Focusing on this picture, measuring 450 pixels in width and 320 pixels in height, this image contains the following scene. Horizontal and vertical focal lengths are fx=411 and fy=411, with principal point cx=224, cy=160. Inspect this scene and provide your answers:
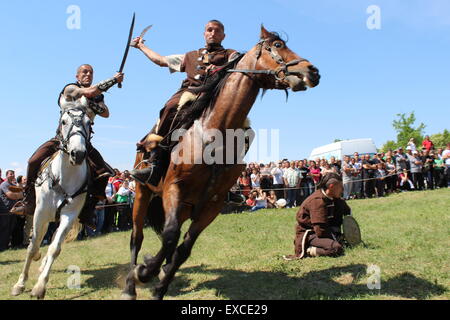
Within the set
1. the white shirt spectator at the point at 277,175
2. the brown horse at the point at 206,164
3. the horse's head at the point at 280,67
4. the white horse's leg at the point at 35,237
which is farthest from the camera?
the white shirt spectator at the point at 277,175

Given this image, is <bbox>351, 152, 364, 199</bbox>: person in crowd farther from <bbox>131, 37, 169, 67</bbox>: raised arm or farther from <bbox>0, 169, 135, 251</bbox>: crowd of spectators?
<bbox>131, 37, 169, 67</bbox>: raised arm

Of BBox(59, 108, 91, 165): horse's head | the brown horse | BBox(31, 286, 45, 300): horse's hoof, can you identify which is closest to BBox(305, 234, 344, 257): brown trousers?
the brown horse

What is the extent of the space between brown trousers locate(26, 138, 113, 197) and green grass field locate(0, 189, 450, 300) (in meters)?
1.63

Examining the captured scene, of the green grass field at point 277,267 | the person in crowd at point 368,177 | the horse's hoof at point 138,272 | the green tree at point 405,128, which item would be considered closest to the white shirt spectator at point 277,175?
the person in crowd at point 368,177

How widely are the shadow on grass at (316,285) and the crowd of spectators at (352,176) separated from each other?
1149cm

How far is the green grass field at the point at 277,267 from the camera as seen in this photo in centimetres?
556

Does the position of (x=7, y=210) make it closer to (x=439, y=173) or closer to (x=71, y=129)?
(x=71, y=129)

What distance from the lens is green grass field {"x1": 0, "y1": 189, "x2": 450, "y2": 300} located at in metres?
5.56

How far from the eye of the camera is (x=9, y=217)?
43.1ft

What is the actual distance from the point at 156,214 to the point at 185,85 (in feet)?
8.07

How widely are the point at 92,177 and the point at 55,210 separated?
1.06 meters

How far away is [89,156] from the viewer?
766 cm

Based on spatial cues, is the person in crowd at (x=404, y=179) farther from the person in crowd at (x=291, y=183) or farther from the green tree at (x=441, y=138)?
the green tree at (x=441, y=138)
